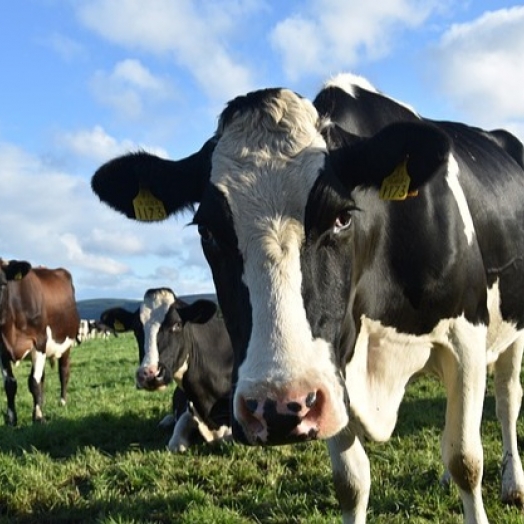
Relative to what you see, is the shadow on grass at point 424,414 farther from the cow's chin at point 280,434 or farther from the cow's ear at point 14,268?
the cow's ear at point 14,268

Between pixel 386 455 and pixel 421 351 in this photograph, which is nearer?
pixel 421 351

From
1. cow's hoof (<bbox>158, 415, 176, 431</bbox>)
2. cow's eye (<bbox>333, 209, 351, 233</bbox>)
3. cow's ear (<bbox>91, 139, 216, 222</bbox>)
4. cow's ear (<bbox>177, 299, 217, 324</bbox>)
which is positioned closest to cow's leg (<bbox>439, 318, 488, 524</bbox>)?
cow's eye (<bbox>333, 209, 351, 233</bbox>)

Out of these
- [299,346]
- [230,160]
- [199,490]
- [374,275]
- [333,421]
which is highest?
[230,160]

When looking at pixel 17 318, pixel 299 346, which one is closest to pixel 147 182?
pixel 299 346

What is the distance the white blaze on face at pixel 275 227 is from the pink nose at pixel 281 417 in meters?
0.03

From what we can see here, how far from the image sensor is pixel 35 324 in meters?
13.2

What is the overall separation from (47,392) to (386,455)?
10.1 metres

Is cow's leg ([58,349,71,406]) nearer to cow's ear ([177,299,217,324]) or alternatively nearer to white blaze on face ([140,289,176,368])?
white blaze on face ([140,289,176,368])

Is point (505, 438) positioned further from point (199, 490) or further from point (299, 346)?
point (299, 346)

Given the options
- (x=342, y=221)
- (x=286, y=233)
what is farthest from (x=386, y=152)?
(x=286, y=233)

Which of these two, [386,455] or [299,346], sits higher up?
[299,346]

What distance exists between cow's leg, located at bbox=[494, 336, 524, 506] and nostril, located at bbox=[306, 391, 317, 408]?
301 centimetres

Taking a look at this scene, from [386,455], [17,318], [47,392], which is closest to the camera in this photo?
[386,455]

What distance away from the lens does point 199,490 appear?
5.65m
